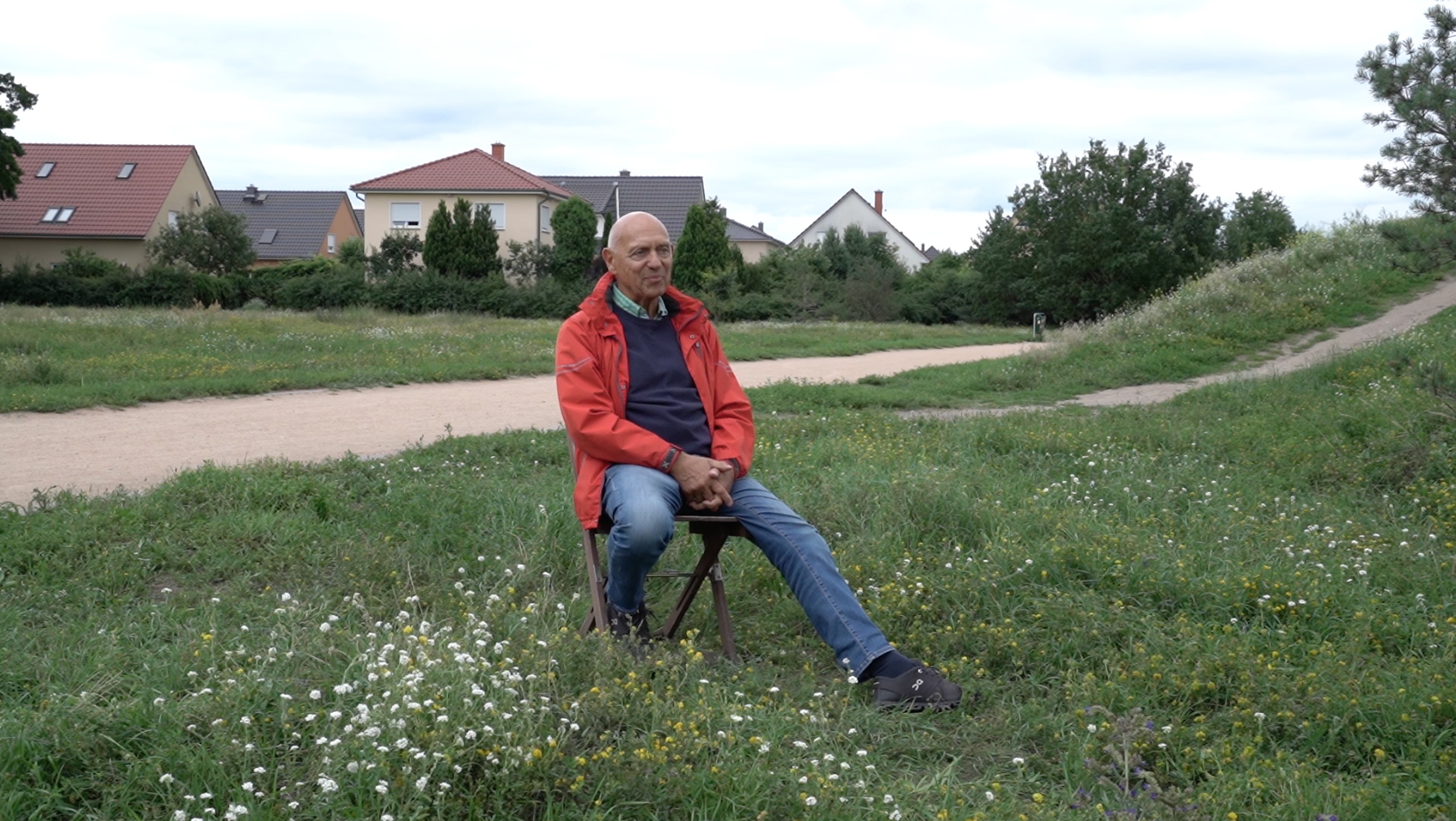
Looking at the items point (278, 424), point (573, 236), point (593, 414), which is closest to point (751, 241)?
point (573, 236)

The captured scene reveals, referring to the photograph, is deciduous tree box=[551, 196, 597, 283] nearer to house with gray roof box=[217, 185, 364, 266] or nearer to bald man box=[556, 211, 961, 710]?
house with gray roof box=[217, 185, 364, 266]

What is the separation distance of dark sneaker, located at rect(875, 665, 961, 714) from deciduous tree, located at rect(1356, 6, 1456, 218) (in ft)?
13.6

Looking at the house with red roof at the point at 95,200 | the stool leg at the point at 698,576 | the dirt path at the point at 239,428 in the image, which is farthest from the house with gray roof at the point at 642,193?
the stool leg at the point at 698,576

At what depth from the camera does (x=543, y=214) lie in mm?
54250

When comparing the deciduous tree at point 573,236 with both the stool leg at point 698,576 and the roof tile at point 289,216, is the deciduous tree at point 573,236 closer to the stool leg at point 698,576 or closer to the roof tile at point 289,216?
the roof tile at point 289,216

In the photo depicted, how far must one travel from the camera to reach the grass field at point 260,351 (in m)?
11.6

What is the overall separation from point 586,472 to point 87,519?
2.72m

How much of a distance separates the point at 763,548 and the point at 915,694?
0.76 m

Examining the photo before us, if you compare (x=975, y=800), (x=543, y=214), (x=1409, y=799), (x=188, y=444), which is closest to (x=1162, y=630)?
(x=1409, y=799)

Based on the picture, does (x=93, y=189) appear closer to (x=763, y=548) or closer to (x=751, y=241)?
(x=751, y=241)

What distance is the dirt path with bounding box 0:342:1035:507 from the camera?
7.49 metres

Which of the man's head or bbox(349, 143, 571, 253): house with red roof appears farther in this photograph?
bbox(349, 143, 571, 253): house with red roof

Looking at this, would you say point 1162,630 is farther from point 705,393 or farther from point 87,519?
point 87,519

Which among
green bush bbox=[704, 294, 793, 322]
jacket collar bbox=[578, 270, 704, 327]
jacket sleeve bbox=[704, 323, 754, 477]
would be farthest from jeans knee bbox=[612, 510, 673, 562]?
green bush bbox=[704, 294, 793, 322]
